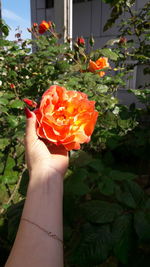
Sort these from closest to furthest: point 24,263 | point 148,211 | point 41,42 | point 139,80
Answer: point 24,263 < point 148,211 < point 41,42 < point 139,80

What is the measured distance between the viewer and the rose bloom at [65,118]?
66cm

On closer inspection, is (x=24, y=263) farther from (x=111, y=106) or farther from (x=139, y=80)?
(x=139, y=80)

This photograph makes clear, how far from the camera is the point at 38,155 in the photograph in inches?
24.7

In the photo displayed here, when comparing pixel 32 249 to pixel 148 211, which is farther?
pixel 148 211

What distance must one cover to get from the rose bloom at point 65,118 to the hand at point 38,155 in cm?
2

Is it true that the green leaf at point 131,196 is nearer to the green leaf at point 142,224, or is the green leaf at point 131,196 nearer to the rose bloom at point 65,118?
the green leaf at point 142,224

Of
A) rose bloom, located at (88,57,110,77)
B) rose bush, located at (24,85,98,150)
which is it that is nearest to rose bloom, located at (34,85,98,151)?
rose bush, located at (24,85,98,150)

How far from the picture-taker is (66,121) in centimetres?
70

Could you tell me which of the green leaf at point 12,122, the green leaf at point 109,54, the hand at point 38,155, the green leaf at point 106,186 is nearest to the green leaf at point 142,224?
the green leaf at point 106,186

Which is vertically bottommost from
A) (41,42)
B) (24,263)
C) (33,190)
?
(24,263)

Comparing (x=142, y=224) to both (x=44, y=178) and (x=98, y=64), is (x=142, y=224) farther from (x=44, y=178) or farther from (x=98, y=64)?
(x=98, y=64)

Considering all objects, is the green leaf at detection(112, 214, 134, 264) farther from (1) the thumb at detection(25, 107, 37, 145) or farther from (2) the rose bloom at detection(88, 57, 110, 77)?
(2) the rose bloom at detection(88, 57, 110, 77)

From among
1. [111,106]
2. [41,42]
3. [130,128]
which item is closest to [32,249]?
[111,106]

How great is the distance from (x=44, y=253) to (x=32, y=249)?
28mm
